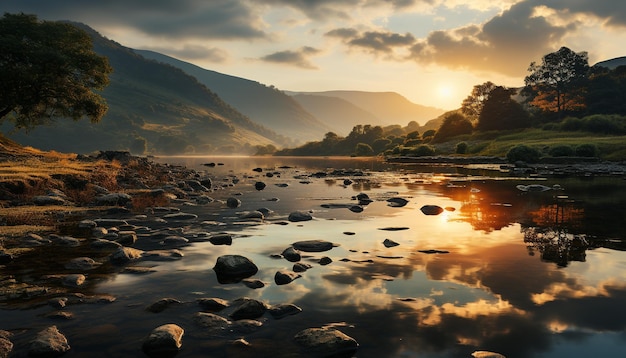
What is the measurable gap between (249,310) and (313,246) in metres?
5.79

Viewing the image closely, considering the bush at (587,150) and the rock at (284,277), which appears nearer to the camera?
the rock at (284,277)

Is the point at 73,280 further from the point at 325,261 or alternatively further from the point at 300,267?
the point at 325,261

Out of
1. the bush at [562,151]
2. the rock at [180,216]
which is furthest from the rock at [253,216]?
the bush at [562,151]

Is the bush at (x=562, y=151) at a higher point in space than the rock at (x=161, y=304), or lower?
Answer: higher

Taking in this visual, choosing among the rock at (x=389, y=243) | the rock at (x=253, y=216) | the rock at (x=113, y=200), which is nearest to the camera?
the rock at (x=389, y=243)

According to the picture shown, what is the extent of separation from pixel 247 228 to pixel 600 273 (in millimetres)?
12619

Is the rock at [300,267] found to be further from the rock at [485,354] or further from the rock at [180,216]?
the rock at [180,216]

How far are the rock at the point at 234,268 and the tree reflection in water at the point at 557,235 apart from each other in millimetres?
8700

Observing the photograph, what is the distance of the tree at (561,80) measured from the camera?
123 m

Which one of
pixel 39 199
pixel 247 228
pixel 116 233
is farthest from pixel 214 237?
pixel 39 199

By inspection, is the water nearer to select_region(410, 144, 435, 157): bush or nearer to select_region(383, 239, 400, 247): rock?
select_region(383, 239, 400, 247): rock

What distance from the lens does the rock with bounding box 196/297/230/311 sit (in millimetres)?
8258

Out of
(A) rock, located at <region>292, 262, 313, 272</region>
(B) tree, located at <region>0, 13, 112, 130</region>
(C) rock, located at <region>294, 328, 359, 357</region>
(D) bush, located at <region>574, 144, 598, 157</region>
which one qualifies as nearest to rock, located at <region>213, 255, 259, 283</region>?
(A) rock, located at <region>292, 262, 313, 272</region>

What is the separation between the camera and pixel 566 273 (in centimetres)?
1057
